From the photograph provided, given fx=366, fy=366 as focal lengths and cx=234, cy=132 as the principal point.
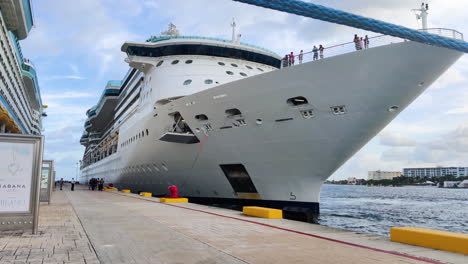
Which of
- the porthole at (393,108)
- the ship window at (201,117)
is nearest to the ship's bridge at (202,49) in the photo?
the ship window at (201,117)

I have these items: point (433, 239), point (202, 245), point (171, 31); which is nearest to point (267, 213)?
point (202, 245)

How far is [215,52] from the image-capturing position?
21.0 metres

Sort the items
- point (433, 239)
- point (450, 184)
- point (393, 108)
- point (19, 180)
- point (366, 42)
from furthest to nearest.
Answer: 1. point (450, 184)
2. point (393, 108)
3. point (366, 42)
4. point (19, 180)
5. point (433, 239)

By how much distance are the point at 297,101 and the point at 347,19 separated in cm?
1001

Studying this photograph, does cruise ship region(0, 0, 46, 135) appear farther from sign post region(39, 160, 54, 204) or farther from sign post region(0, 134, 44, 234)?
sign post region(0, 134, 44, 234)

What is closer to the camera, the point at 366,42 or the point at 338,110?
the point at 366,42

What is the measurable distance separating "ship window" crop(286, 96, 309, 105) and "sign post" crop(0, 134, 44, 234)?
8728 millimetres

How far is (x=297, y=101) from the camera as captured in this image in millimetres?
13438

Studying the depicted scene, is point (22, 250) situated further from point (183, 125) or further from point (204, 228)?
point (183, 125)

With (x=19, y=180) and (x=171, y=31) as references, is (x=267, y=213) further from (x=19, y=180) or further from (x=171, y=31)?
(x=171, y=31)

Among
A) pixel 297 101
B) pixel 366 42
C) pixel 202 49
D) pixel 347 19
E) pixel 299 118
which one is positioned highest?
pixel 202 49

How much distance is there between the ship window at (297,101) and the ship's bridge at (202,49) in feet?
29.0

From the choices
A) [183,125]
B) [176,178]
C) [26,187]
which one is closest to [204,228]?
[26,187]

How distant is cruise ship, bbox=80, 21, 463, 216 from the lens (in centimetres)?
1183
